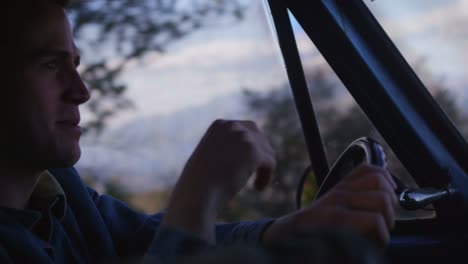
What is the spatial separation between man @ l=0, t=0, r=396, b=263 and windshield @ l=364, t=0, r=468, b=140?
67cm

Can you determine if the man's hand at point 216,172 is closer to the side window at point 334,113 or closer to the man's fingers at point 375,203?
the man's fingers at point 375,203

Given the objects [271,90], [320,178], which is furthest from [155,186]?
[320,178]

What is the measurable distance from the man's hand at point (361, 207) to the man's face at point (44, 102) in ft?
2.63

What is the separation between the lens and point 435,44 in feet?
6.90

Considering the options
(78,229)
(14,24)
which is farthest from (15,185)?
(14,24)

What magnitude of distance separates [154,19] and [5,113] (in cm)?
393

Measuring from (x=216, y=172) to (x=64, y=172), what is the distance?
961 millimetres

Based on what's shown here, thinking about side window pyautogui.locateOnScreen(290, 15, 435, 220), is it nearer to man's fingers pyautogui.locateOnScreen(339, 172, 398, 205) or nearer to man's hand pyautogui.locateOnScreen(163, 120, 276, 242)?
man's hand pyautogui.locateOnScreen(163, 120, 276, 242)

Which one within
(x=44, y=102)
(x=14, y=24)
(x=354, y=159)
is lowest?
(x=354, y=159)

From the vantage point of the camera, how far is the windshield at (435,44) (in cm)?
197

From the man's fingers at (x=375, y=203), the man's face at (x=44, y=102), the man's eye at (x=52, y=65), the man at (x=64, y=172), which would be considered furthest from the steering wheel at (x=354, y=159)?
the man's eye at (x=52, y=65)

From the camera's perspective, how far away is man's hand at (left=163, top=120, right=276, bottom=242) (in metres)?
1.12

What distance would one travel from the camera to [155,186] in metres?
5.12

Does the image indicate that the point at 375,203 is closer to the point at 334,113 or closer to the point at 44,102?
the point at 44,102
